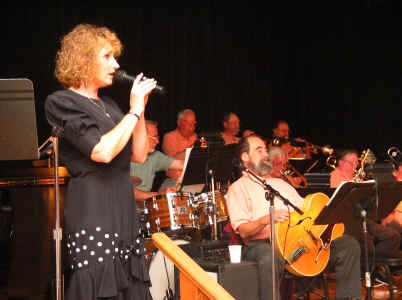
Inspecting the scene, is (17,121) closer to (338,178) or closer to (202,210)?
(202,210)

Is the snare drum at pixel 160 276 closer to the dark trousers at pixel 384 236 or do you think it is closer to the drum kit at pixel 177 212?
the drum kit at pixel 177 212

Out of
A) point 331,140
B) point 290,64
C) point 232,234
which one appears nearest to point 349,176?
point 232,234

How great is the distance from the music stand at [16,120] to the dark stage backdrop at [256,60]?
5471 millimetres

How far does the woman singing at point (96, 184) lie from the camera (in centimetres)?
218

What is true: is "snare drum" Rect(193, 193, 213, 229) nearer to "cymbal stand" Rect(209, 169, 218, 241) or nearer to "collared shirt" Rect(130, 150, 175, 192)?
"cymbal stand" Rect(209, 169, 218, 241)

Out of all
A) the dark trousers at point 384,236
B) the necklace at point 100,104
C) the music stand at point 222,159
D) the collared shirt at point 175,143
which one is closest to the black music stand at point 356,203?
the music stand at point 222,159

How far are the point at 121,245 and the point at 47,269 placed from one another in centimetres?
366

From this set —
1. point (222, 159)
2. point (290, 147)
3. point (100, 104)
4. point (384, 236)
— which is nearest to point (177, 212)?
point (222, 159)

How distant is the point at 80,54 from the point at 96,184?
1.78 ft

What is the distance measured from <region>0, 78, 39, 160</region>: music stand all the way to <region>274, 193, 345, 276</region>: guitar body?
259cm

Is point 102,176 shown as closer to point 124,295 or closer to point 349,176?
point 124,295

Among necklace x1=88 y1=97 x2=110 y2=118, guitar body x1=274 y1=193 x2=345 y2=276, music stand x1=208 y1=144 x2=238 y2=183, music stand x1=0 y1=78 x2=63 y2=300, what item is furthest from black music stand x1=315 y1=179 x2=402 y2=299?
music stand x1=0 y1=78 x2=63 y2=300

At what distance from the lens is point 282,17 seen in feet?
34.9

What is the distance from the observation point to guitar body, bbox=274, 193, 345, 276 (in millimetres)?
4504
